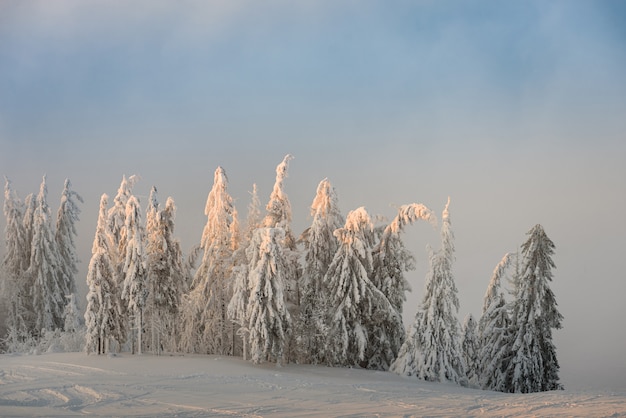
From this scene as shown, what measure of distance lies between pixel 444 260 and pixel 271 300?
937cm

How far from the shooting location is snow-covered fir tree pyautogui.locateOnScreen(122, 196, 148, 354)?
1321 inches

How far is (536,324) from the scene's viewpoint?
110 ft

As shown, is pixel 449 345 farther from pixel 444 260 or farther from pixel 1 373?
pixel 1 373

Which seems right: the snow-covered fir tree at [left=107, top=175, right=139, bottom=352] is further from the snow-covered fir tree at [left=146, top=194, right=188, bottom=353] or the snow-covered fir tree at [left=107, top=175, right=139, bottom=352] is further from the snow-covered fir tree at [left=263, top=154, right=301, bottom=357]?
the snow-covered fir tree at [left=263, top=154, right=301, bottom=357]

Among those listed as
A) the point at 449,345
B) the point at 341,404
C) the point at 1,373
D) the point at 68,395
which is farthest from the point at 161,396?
the point at 449,345

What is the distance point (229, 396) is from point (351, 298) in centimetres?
1466

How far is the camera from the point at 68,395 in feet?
67.2

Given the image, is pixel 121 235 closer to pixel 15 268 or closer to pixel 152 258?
pixel 152 258

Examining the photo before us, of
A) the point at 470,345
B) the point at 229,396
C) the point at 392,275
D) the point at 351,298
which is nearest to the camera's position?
the point at 229,396

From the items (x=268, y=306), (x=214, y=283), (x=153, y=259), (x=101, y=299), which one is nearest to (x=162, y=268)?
(x=153, y=259)

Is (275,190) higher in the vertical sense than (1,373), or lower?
higher

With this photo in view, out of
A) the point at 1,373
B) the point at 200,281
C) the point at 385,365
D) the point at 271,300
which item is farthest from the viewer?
the point at 200,281

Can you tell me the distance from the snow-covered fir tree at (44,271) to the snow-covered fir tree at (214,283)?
17.6 m

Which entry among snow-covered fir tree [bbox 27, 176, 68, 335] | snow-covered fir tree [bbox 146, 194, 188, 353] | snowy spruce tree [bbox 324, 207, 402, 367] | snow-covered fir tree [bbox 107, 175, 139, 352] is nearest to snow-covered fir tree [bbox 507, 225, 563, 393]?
snowy spruce tree [bbox 324, 207, 402, 367]
